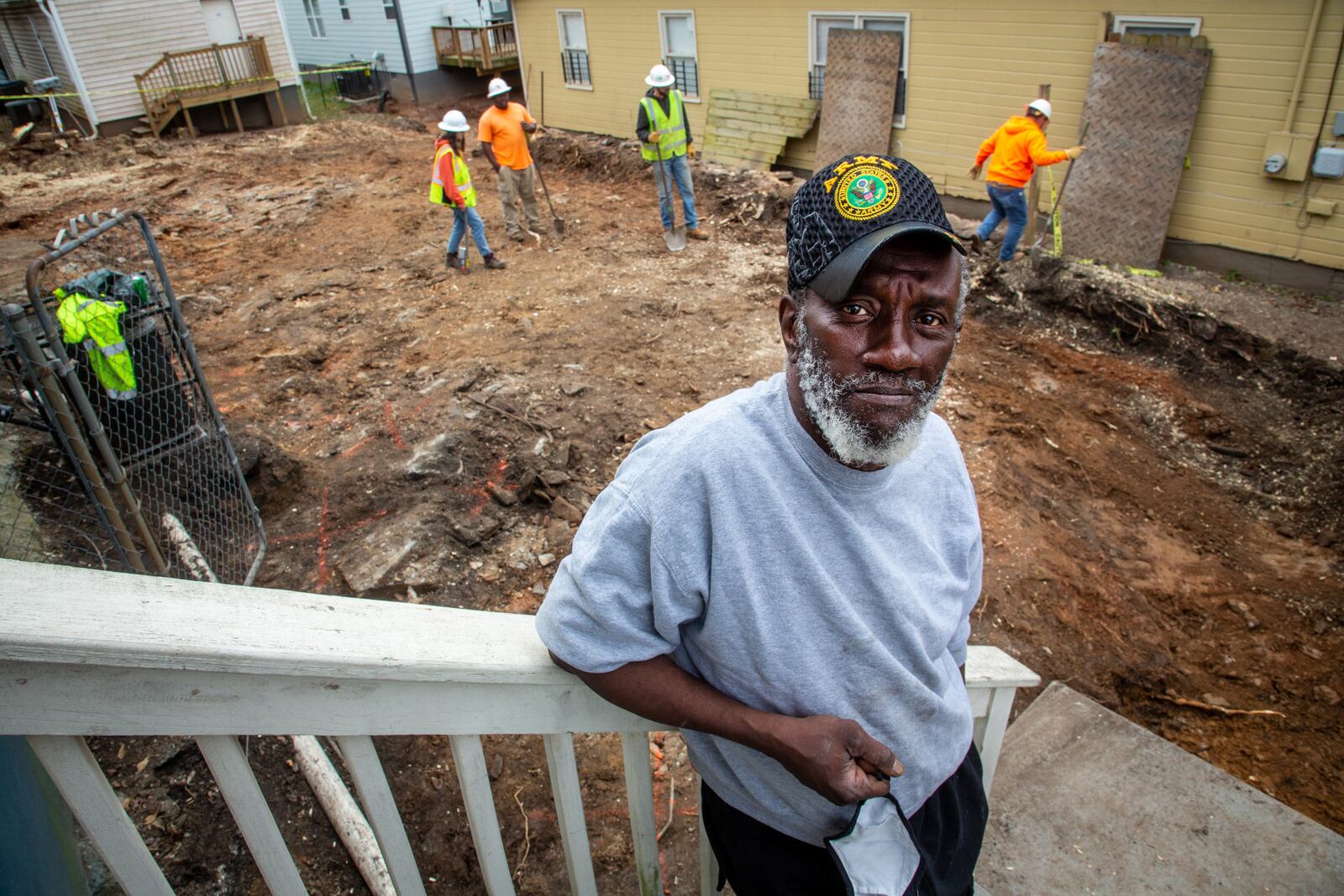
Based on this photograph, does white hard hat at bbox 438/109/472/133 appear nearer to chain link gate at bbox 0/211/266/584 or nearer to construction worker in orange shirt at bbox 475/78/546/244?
construction worker in orange shirt at bbox 475/78/546/244

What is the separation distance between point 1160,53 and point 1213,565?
20.4ft

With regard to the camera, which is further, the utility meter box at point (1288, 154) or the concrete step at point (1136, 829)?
the utility meter box at point (1288, 154)

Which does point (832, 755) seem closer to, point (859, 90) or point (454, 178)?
point (454, 178)

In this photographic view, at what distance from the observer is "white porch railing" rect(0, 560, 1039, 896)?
91cm

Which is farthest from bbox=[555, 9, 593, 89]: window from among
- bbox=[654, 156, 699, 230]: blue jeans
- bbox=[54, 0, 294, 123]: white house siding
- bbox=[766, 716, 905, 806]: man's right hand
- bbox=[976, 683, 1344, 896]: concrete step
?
bbox=[766, 716, 905, 806]: man's right hand

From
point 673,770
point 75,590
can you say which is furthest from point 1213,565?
point 75,590

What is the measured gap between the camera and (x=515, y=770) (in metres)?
3.07

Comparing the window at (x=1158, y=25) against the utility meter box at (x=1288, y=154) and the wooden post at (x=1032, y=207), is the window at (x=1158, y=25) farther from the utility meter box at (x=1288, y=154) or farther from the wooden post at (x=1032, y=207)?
the utility meter box at (x=1288, y=154)

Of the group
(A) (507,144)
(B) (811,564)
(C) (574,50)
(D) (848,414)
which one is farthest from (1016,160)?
(C) (574,50)

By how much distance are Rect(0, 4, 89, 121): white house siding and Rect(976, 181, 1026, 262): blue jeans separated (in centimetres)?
1970

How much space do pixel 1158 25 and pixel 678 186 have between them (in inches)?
223

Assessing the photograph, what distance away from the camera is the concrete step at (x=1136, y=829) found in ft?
7.39

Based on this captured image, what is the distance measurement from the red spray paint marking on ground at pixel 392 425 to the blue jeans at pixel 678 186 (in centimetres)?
505

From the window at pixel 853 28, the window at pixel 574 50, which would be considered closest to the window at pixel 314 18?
the window at pixel 574 50
